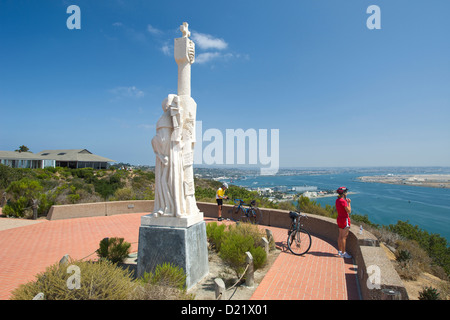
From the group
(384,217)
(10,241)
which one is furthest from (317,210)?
(384,217)

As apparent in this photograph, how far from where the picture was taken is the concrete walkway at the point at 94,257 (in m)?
4.62

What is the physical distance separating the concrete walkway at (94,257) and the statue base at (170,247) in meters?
1.30

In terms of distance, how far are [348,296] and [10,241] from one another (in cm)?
957

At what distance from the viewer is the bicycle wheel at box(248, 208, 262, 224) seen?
995 centimetres

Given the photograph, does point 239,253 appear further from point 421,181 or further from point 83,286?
point 421,181

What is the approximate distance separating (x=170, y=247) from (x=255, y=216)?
5701 millimetres

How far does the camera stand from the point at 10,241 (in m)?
7.70

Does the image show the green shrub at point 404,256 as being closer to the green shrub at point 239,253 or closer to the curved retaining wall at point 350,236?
the curved retaining wall at point 350,236

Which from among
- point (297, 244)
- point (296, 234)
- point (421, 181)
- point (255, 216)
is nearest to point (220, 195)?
point (255, 216)

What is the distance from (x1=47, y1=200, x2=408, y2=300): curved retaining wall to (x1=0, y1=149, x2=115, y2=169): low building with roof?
120 feet

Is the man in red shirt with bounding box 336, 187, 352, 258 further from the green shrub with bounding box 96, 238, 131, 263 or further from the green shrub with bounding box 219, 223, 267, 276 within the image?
the green shrub with bounding box 96, 238, 131, 263

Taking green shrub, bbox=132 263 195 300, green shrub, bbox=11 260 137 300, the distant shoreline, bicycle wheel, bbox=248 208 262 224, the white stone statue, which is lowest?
the distant shoreline

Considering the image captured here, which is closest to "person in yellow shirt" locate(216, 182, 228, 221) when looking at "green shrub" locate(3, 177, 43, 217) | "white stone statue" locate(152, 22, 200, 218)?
"white stone statue" locate(152, 22, 200, 218)

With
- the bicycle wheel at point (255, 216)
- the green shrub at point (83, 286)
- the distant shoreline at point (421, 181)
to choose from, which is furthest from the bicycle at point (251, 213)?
the distant shoreline at point (421, 181)
